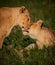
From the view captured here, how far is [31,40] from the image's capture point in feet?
9.00

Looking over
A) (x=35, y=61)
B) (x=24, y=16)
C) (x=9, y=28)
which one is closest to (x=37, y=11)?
(x=24, y=16)

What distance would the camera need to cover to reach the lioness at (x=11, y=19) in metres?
2.60

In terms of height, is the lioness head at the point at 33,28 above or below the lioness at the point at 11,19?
below

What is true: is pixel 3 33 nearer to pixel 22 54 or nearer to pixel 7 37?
pixel 7 37

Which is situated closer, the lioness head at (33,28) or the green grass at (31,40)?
the green grass at (31,40)

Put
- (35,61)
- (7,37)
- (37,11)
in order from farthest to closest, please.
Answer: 1. (37,11)
2. (7,37)
3. (35,61)

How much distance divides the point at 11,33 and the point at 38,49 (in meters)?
0.38

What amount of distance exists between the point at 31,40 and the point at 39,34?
0.12 meters

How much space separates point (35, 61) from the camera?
248cm

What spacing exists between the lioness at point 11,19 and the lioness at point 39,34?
77 millimetres

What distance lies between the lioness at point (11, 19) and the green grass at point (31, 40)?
94 millimetres

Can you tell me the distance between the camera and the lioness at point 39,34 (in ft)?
8.69

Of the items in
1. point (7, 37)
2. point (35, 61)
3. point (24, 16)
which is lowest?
point (35, 61)

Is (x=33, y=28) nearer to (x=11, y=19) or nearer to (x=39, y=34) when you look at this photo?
(x=39, y=34)
